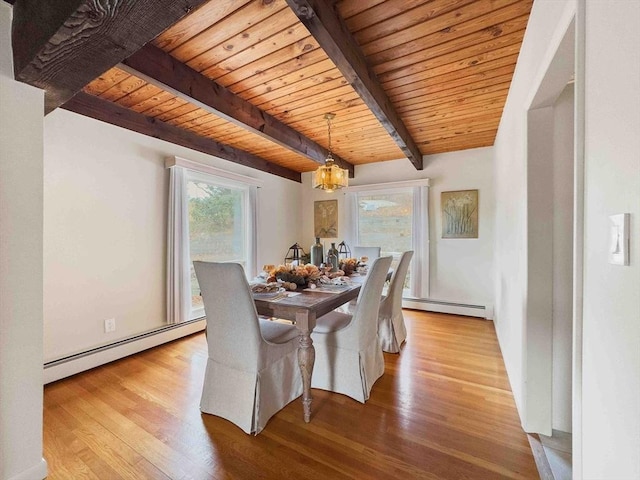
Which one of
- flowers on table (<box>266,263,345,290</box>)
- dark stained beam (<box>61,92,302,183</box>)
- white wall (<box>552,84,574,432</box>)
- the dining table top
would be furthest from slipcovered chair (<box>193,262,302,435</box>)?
dark stained beam (<box>61,92,302,183</box>)

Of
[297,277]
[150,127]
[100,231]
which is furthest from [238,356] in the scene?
[150,127]

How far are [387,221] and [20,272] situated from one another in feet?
13.6

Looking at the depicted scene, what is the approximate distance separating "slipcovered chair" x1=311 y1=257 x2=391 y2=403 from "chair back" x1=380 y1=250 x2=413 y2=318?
0.57 m

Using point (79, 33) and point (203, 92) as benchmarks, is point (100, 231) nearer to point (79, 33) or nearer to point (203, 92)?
point (203, 92)

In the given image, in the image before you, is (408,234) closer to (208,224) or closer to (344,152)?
(344,152)

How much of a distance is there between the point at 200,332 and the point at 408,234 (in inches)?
128

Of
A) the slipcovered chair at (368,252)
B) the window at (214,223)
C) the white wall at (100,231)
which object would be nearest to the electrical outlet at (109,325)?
the white wall at (100,231)

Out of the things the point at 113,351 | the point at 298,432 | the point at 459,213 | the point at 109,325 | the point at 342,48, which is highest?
the point at 342,48

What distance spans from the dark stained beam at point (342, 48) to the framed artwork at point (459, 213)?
192cm

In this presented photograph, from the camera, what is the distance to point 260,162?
173 inches

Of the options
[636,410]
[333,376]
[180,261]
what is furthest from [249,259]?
[636,410]

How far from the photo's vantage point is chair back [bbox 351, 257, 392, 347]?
6.35 ft

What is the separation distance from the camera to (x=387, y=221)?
459 centimetres

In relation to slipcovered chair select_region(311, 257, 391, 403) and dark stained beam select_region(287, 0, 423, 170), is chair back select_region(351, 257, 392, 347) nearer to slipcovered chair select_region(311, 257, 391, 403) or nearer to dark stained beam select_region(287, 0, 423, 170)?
slipcovered chair select_region(311, 257, 391, 403)
